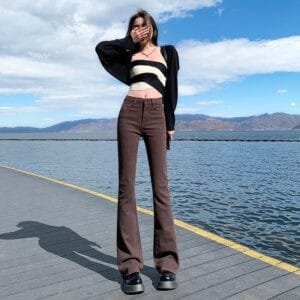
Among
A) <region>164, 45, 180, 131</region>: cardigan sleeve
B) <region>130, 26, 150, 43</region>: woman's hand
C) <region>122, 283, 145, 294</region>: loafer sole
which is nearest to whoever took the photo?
<region>122, 283, 145, 294</region>: loafer sole

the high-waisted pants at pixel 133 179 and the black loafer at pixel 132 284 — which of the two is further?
the high-waisted pants at pixel 133 179

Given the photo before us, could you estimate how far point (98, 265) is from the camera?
16.0ft

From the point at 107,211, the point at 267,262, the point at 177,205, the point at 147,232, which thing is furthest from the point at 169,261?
the point at 177,205

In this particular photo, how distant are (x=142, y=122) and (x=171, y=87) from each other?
48 cm

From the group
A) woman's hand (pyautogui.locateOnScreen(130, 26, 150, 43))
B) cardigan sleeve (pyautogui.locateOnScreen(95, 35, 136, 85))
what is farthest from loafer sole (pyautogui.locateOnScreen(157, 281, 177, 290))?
woman's hand (pyautogui.locateOnScreen(130, 26, 150, 43))

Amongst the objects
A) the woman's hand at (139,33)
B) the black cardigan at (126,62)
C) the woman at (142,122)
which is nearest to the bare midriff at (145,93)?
the woman at (142,122)

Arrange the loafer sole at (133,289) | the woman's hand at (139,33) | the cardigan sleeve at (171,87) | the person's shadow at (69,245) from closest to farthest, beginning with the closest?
1. the loafer sole at (133,289)
2. the woman's hand at (139,33)
3. the cardigan sleeve at (171,87)
4. the person's shadow at (69,245)

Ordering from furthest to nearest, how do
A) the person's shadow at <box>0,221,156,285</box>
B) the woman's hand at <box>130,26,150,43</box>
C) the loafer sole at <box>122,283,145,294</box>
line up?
the person's shadow at <box>0,221,156,285</box>, the woman's hand at <box>130,26,150,43</box>, the loafer sole at <box>122,283,145,294</box>

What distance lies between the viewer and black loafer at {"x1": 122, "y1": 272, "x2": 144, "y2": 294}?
156 inches

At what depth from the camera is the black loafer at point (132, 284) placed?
3959 mm

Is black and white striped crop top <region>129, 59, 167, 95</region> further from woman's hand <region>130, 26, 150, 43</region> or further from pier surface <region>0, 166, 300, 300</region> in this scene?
pier surface <region>0, 166, 300, 300</region>

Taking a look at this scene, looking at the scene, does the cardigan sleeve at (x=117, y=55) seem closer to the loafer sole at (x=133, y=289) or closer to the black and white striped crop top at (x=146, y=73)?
the black and white striped crop top at (x=146, y=73)

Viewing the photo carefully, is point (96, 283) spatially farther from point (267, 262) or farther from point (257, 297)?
point (267, 262)

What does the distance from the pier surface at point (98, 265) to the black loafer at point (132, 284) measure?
0.05m
